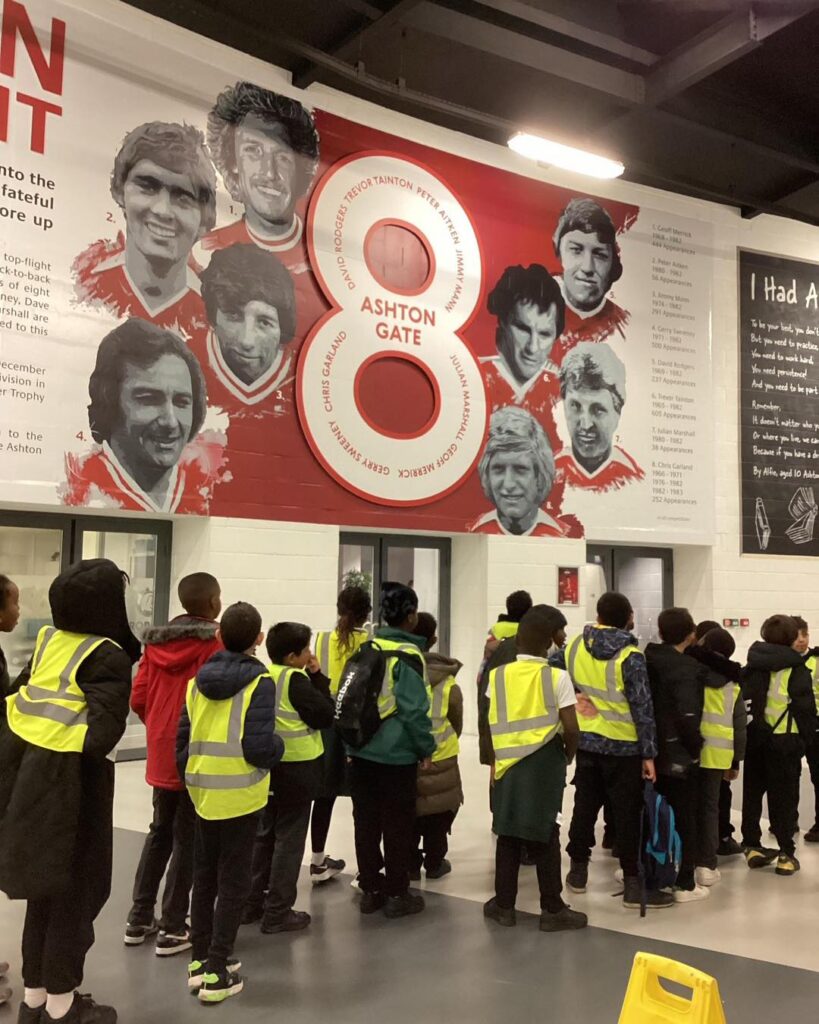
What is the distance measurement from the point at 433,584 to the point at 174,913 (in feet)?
18.5

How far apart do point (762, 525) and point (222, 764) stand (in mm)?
8212

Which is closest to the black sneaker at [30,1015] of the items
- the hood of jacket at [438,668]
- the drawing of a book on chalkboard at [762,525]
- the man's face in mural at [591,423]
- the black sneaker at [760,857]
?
the hood of jacket at [438,668]

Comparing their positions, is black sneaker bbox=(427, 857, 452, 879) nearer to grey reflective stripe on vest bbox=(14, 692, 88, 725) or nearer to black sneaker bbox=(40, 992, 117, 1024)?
black sneaker bbox=(40, 992, 117, 1024)

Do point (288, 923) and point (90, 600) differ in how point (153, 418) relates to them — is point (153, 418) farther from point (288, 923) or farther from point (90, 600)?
point (90, 600)

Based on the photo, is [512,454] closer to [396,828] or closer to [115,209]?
[115,209]

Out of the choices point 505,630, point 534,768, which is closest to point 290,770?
point 534,768

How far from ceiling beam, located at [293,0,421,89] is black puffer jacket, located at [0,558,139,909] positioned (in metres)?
5.39

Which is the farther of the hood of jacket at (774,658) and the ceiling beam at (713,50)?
the ceiling beam at (713,50)

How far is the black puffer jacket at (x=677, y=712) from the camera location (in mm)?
3914

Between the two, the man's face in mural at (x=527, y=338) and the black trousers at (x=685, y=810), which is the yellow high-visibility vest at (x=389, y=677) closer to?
the black trousers at (x=685, y=810)

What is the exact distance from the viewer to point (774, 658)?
14.8 feet

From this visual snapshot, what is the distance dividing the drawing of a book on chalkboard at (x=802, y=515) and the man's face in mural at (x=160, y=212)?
680cm

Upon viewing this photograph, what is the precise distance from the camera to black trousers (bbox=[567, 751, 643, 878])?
389cm

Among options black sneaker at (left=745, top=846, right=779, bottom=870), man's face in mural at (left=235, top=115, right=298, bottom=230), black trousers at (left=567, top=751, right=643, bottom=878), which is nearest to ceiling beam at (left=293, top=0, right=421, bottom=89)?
man's face in mural at (left=235, top=115, right=298, bottom=230)
